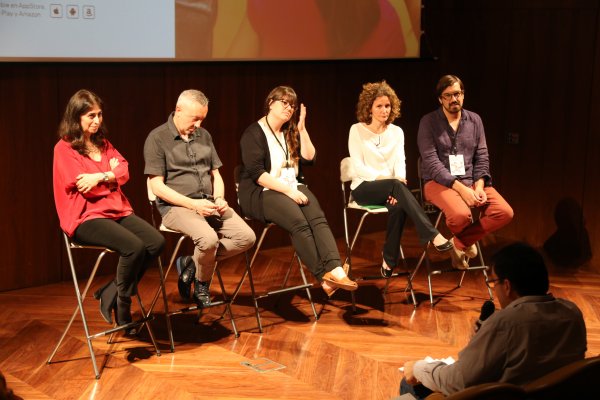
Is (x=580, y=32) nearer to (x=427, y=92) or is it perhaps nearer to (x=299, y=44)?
(x=427, y=92)

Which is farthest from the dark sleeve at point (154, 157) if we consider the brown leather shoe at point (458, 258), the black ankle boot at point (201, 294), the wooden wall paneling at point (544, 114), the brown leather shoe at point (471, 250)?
the wooden wall paneling at point (544, 114)

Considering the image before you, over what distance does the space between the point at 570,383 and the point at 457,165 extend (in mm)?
3357

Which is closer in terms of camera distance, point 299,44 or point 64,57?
point 64,57

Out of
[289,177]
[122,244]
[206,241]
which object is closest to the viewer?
[122,244]

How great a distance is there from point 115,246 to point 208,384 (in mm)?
825

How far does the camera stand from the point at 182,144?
15.7ft

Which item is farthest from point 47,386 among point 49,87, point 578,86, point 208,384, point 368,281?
point 578,86

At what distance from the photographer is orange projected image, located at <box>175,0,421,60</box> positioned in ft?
19.1

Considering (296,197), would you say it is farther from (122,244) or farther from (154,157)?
(122,244)

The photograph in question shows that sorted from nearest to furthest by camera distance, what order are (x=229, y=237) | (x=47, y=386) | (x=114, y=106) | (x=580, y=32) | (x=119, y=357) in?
(x=47, y=386), (x=119, y=357), (x=229, y=237), (x=114, y=106), (x=580, y=32)

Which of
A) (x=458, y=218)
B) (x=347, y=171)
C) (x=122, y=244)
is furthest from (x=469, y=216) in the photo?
(x=122, y=244)

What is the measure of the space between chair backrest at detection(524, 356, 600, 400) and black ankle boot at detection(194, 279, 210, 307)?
8.39 ft

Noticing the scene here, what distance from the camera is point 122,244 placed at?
4277mm

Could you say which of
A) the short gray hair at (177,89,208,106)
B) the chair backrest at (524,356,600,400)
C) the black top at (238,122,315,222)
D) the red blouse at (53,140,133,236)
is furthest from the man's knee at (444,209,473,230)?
the chair backrest at (524,356,600,400)
